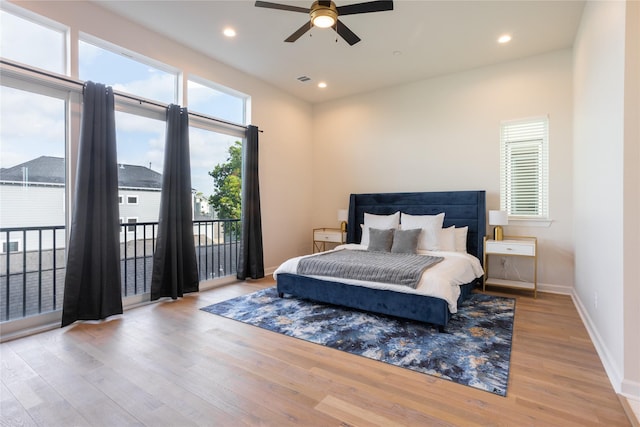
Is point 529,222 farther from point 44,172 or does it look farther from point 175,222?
point 44,172

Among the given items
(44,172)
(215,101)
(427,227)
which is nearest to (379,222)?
(427,227)

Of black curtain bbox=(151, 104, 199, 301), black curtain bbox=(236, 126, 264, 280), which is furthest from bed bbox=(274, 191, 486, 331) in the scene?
black curtain bbox=(151, 104, 199, 301)

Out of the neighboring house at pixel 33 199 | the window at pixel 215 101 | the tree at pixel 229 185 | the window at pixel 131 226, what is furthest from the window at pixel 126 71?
the window at pixel 131 226

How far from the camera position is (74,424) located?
5.49 feet

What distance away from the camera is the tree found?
478 centimetres

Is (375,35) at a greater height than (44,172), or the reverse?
(375,35)

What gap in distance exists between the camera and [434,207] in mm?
4828

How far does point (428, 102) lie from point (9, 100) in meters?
5.15

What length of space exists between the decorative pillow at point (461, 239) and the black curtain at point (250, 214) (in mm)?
2929

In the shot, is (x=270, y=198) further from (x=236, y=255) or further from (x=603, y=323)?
(x=603, y=323)

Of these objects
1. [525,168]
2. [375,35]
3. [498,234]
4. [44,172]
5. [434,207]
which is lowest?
[498,234]

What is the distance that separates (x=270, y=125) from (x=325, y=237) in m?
2.21

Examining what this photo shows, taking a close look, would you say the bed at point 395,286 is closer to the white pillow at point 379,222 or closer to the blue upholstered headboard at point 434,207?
the blue upholstered headboard at point 434,207

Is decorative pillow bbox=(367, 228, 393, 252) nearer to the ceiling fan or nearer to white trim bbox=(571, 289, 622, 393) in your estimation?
white trim bbox=(571, 289, 622, 393)
